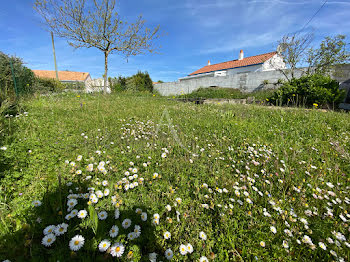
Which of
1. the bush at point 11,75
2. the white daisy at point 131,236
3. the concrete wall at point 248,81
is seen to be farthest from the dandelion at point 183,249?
the concrete wall at point 248,81

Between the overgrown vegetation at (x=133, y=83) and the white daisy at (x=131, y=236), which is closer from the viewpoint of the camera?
the white daisy at (x=131, y=236)

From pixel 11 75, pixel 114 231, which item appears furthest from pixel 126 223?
pixel 11 75

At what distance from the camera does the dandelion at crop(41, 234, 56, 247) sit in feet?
3.27

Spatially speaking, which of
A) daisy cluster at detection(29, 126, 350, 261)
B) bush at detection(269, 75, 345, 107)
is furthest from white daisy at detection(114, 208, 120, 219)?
bush at detection(269, 75, 345, 107)

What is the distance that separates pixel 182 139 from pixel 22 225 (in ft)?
7.79

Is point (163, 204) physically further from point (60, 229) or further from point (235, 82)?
point (235, 82)

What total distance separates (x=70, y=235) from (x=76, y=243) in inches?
5.8

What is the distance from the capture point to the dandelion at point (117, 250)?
972 millimetres

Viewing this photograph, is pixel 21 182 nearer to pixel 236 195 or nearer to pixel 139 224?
pixel 139 224

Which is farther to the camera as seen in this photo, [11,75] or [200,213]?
[11,75]

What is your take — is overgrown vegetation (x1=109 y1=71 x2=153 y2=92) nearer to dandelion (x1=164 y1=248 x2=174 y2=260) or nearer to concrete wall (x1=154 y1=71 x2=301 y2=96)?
concrete wall (x1=154 y1=71 x2=301 y2=96)

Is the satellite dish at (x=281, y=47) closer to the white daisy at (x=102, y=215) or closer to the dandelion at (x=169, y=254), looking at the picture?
the dandelion at (x=169, y=254)

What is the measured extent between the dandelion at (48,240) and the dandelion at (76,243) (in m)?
0.13

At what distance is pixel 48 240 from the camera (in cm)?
102
